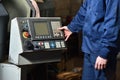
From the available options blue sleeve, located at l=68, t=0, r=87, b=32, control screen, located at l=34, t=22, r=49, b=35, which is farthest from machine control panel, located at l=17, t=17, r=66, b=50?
blue sleeve, located at l=68, t=0, r=87, b=32

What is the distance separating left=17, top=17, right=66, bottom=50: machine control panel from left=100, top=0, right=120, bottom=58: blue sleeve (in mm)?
365

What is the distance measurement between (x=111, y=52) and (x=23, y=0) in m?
0.81

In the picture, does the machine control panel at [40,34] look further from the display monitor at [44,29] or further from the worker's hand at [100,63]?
the worker's hand at [100,63]

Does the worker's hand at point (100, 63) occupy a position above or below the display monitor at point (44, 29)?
below

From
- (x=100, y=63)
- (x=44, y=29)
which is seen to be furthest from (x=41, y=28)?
(x=100, y=63)

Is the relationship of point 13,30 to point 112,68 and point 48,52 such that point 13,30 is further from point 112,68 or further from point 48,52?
point 112,68

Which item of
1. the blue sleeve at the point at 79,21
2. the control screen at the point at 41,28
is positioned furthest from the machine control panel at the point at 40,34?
the blue sleeve at the point at 79,21

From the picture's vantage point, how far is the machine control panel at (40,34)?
1809 millimetres

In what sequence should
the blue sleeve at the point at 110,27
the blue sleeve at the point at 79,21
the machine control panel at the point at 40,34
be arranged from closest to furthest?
the blue sleeve at the point at 110,27 → the machine control panel at the point at 40,34 → the blue sleeve at the point at 79,21

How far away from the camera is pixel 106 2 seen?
1.72 meters

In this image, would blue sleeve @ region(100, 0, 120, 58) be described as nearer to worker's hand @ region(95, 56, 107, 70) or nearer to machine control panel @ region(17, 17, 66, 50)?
worker's hand @ region(95, 56, 107, 70)

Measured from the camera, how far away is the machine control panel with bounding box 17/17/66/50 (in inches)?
71.2

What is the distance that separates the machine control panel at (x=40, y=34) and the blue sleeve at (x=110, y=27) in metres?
0.36

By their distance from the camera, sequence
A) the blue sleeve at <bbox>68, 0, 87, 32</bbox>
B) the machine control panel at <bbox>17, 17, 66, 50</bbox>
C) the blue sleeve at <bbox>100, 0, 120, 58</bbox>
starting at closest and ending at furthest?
the blue sleeve at <bbox>100, 0, 120, 58</bbox>
the machine control panel at <bbox>17, 17, 66, 50</bbox>
the blue sleeve at <bbox>68, 0, 87, 32</bbox>
